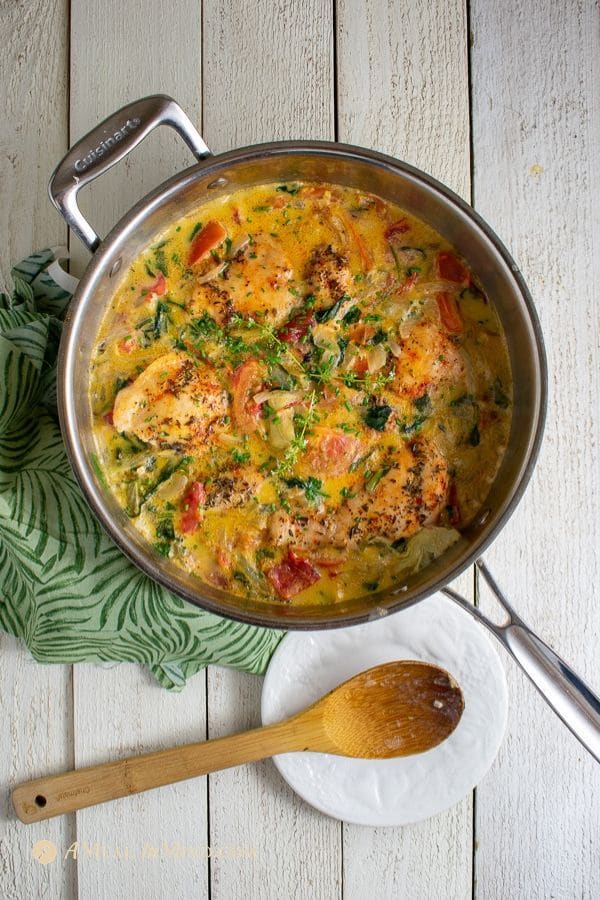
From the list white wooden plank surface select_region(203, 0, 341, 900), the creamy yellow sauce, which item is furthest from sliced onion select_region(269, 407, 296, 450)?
white wooden plank surface select_region(203, 0, 341, 900)

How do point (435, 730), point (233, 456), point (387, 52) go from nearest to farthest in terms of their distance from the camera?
point (233, 456) < point (435, 730) < point (387, 52)

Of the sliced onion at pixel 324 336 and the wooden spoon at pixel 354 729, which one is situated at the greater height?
the sliced onion at pixel 324 336

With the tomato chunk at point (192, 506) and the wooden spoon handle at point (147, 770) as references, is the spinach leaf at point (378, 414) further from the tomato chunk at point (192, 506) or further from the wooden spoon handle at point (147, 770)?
the wooden spoon handle at point (147, 770)

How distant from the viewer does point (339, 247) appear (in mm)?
2564

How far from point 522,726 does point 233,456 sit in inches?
62.6

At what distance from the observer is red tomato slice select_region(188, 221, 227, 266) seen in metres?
2.55

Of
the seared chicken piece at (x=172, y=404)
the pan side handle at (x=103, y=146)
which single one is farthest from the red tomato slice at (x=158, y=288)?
the pan side handle at (x=103, y=146)

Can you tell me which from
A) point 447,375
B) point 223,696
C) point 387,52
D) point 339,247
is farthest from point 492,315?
point 223,696

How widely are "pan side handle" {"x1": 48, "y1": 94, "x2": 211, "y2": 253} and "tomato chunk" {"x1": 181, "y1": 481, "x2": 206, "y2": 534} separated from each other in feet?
2.97

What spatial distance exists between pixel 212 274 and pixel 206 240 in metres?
0.14

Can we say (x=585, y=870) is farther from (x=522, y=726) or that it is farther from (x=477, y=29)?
(x=477, y=29)

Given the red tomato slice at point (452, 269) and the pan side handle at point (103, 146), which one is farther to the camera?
the red tomato slice at point (452, 269)

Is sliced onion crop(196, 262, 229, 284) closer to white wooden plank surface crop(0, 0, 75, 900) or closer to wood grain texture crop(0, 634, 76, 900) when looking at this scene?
white wooden plank surface crop(0, 0, 75, 900)

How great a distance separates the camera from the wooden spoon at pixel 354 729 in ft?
8.82
